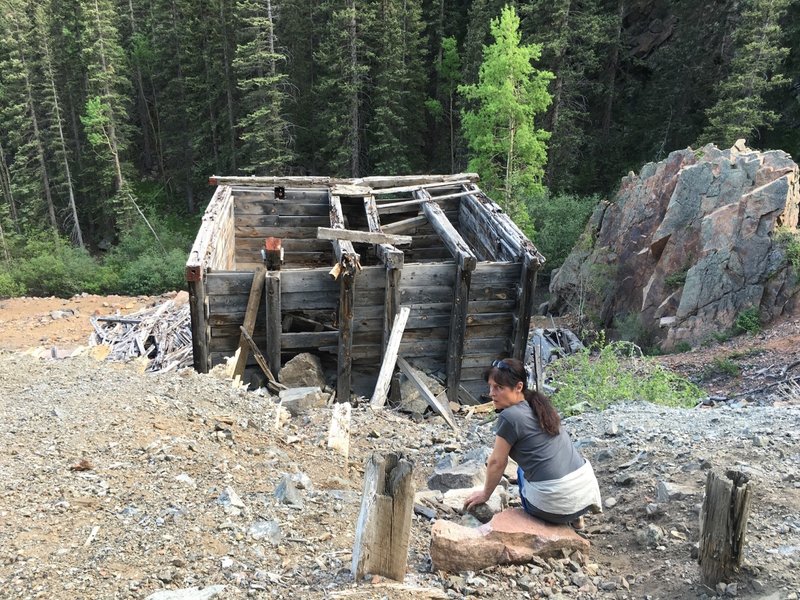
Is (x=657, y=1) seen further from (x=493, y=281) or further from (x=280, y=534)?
(x=280, y=534)

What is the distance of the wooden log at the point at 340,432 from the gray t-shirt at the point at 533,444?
2.57 metres

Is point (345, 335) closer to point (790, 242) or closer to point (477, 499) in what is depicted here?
point (477, 499)

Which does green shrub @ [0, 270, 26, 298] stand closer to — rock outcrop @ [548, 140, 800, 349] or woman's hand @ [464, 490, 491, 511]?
rock outcrop @ [548, 140, 800, 349]

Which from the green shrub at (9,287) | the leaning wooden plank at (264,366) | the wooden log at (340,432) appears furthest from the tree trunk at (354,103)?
the wooden log at (340,432)

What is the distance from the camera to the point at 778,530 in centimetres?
394

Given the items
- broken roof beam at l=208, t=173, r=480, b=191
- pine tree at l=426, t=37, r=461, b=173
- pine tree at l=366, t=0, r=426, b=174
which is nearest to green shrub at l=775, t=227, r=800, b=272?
broken roof beam at l=208, t=173, r=480, b=191

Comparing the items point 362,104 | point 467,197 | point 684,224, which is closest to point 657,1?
point 362,104

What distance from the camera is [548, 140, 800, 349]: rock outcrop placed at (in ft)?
43.2

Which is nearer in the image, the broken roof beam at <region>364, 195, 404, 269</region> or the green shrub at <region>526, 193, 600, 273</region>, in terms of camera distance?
the broken roof beam at <region>364, 195, 404, 269</region>

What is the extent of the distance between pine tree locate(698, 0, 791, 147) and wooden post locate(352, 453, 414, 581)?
23541mm

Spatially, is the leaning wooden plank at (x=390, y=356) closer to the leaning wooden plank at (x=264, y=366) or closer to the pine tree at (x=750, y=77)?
the leaning wooden plank at (x=264, y=366)

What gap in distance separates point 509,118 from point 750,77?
10.0 m

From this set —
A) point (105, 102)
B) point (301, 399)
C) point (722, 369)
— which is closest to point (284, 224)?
point (301, 399)

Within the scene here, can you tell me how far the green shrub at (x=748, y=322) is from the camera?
12555 millimetres
